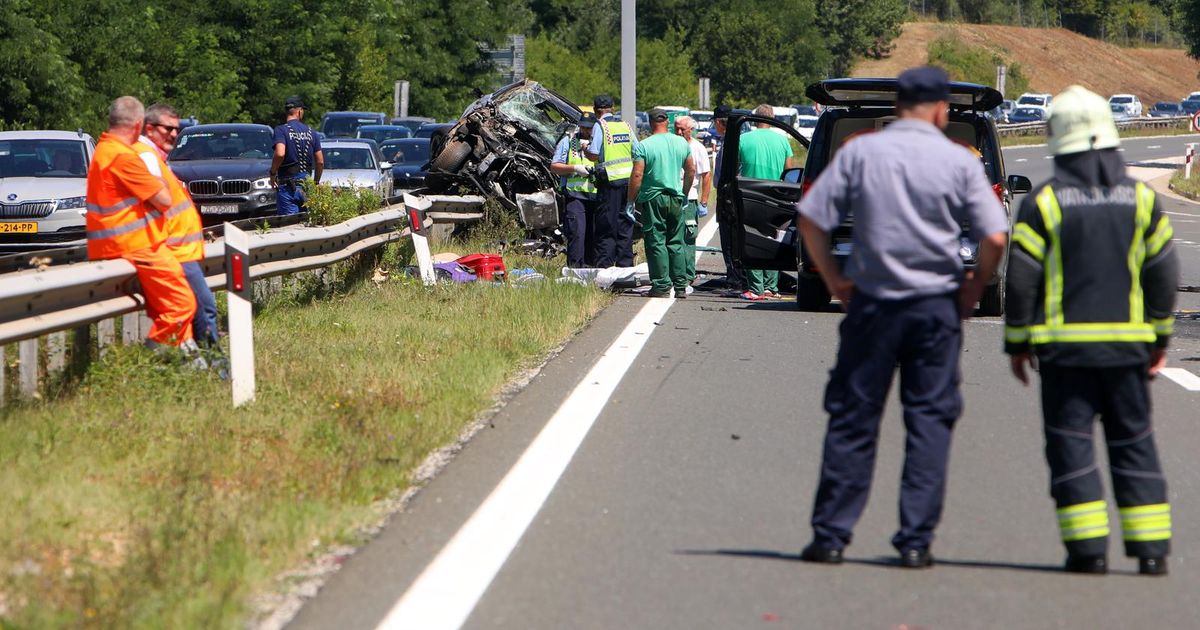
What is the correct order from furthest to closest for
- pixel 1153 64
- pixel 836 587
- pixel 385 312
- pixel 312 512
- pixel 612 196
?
1. pixel 1153 64
2. pixel 612 196
3. pixel 385 312
4. pixel 312 512
5. pixel 836 587

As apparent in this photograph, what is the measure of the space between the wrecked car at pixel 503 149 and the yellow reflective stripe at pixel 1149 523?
1443cm

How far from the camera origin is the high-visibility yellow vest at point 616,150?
52.2ft

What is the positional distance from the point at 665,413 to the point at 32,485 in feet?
11.2

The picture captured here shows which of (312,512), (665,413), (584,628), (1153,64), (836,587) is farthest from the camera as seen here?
(1153,64)

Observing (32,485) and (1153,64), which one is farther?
(1153,64)

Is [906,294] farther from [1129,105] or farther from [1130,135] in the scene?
[1129,105]

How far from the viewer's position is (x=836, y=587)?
17.6ft

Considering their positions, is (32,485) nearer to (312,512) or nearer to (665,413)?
(312,512)

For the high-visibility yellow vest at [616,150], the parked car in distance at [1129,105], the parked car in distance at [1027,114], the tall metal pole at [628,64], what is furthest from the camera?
the parked car in distance at [1129,105]

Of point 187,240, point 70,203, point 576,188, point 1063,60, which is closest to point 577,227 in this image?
point 576,188

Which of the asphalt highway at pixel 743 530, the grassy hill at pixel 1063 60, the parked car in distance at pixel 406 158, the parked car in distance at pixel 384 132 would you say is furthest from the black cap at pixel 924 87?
the grassy hill at pixel 1063 60

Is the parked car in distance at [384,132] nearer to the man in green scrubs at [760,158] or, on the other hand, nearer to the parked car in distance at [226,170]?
the parked car in distance at [226,170]

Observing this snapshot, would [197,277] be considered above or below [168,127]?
below

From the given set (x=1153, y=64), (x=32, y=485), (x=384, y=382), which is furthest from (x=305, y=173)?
(x=1153, y=64)
